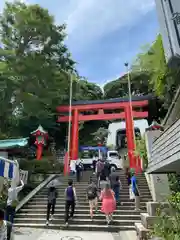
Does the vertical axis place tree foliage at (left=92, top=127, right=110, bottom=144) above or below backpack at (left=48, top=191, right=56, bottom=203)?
above

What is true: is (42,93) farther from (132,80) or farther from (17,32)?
(132,80)

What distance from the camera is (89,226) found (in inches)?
332

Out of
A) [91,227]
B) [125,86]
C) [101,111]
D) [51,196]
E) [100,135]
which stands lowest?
[91,227]

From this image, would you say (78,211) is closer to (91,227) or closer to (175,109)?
(91,227)

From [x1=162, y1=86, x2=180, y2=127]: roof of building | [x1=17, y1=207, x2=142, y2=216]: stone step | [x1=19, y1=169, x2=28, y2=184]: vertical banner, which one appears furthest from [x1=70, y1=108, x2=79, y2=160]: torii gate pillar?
[x1=162, y1=86, x2=180, y2=127]: roof of building

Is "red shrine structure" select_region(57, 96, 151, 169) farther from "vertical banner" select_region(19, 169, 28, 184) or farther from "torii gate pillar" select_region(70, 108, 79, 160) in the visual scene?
"vertical banner" select_region(19, 169, 28, 184)

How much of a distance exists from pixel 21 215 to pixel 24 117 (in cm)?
1231

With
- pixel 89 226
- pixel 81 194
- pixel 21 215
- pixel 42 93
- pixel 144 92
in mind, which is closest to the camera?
pixel 89 226

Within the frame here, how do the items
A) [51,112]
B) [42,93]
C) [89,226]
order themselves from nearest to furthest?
1. [89,226]
2. [42,93]
3. [51,112]

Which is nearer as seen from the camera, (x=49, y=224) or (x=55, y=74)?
(x=49, y=224)

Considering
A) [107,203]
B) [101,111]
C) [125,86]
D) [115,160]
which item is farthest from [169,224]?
[125,86]

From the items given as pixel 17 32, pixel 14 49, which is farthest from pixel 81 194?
pixel 17 32

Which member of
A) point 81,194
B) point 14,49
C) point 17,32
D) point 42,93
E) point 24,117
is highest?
point 17,32

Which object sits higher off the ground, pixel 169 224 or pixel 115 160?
pixel 115 160
